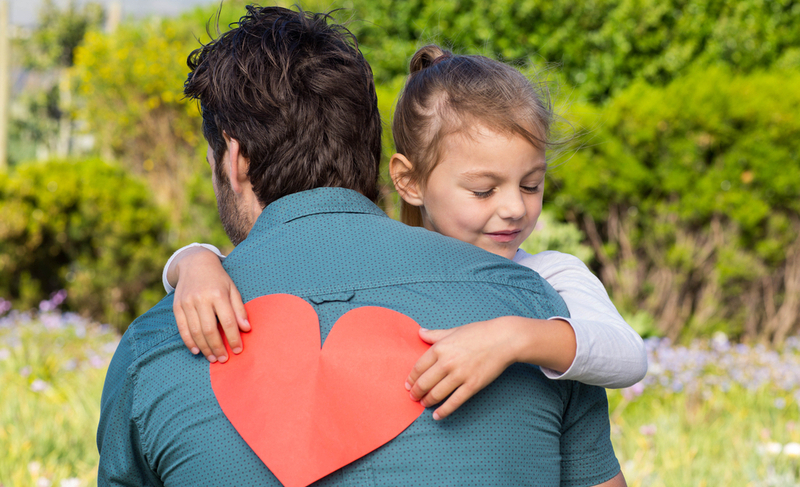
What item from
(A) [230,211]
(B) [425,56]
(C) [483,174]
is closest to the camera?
(A) [230,211]

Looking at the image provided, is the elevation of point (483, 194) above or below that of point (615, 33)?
above

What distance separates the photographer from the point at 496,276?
47.5 inches

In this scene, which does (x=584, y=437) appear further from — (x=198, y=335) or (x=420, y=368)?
(x=198, y=335)

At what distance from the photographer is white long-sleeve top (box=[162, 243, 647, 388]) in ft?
4.04

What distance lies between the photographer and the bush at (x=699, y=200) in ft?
16.6

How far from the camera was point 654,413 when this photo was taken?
3.97 meters

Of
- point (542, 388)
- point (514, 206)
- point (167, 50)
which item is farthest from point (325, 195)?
point (167, 50)

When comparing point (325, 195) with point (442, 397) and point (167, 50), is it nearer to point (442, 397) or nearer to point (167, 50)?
point (442, 397)

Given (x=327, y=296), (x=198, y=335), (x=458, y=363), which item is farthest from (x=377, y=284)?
(x=198, y=335)

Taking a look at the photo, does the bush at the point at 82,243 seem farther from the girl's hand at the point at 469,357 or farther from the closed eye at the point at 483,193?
the girl's hand at the point at 469,357

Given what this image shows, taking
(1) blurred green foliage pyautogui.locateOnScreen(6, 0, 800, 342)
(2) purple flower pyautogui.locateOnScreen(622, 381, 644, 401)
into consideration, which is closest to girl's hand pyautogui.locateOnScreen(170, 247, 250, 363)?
(1) blurred green foliage pyautogui.locateOnScreen(6, 0, 800, 342)

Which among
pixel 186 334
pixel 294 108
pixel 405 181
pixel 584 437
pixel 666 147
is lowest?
pixel 666 147

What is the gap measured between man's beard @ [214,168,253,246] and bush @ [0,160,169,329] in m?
5.33

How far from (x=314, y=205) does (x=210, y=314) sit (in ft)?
0.97
